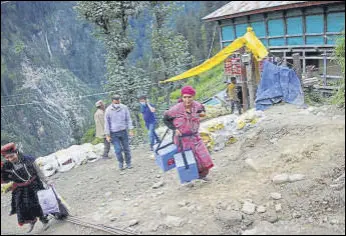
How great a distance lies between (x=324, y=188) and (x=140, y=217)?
2.29m

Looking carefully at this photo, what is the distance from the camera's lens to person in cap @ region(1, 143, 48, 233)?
468 centimetres

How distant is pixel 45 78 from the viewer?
1795 cm

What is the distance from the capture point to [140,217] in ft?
15.3

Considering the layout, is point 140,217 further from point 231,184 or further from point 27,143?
point 27,143

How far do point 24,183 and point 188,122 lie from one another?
7.51 feet

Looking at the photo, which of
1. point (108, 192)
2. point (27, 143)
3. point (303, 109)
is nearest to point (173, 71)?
point (27, 143)

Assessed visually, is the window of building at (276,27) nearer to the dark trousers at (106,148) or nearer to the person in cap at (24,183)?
the dark trousers at (106,148)

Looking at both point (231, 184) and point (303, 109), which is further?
point (303, 109)

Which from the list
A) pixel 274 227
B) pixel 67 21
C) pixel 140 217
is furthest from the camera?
pixel 67 21

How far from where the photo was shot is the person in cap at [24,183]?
4.68 m

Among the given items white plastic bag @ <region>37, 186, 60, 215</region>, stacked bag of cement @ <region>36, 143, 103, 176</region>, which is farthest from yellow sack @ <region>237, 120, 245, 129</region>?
white plastic bag @ <region>37, 186, 60, 215</region>

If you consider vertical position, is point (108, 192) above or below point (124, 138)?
below

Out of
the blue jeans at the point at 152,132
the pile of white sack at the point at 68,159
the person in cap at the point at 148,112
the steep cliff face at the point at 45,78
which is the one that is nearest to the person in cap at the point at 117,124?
the person in cap at the point at 148,112

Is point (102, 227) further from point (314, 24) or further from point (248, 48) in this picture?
point (314, 24)
